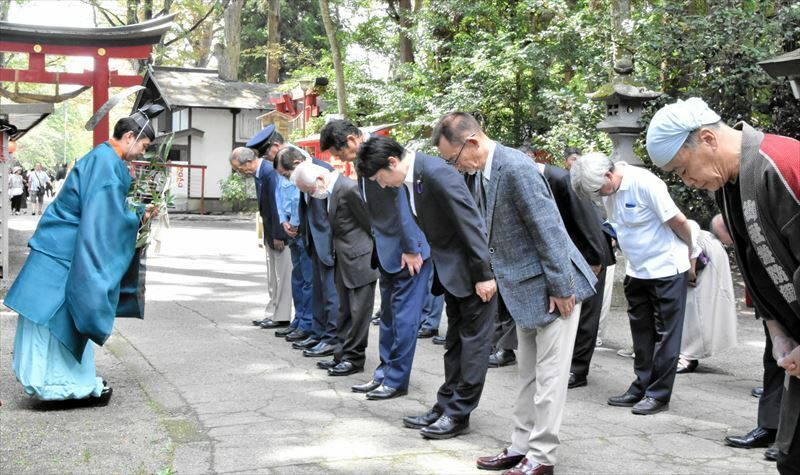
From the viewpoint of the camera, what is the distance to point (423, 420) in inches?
217

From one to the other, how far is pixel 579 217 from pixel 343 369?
7.65 feet

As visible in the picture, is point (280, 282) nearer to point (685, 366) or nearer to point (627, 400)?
point (685, 366)

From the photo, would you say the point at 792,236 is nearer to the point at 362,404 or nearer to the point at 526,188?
the point at 526,188

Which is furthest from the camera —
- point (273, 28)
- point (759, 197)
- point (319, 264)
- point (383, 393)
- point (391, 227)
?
point (273, 28)

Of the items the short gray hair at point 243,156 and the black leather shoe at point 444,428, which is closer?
the black leather shoe at point 444,428

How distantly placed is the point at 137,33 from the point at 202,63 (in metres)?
27.1

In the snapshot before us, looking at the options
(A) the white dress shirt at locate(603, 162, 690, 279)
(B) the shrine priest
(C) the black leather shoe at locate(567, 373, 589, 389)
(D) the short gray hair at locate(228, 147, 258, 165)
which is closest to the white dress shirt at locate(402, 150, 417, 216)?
(A) the white dress shirt at locate(603, 162, 690, 279)

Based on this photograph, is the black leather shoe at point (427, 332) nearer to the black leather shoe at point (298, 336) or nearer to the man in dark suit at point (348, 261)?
the black leather shoe at point (298, 336)

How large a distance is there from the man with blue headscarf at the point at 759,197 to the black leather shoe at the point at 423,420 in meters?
2.83

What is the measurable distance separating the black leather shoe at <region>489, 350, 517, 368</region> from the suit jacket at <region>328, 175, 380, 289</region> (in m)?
1.36

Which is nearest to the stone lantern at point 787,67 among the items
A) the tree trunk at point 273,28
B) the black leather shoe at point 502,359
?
the black leather shoe at point 502,359

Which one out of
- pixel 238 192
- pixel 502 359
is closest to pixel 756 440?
pixel 502 359

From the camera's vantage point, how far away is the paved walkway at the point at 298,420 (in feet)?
15.8

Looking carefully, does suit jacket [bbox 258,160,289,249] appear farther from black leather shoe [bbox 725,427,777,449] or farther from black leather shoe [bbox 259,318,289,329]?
black leather shoe [bbox 725,427,777,449]
